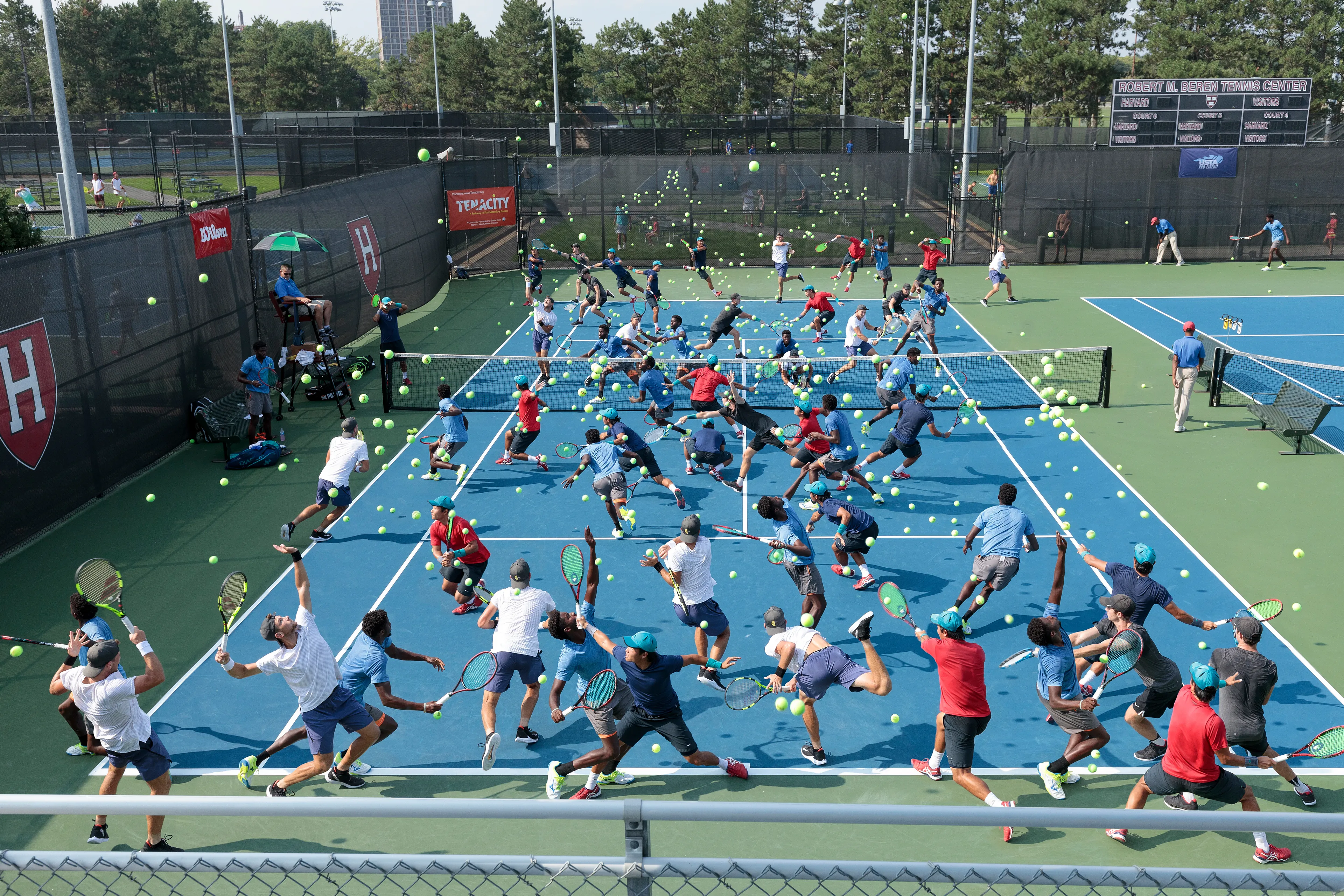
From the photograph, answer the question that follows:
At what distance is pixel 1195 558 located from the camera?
14.3 m

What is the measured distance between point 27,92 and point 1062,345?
9213cm

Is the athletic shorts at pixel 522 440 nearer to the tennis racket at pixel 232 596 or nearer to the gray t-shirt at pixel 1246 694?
the tennis racket at pixel 232 596

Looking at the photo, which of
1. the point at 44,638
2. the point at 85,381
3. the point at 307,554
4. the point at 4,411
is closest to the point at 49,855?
the point at 44,638

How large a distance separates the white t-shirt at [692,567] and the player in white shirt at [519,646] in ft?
4.97

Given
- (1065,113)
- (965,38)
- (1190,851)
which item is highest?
(965,38)

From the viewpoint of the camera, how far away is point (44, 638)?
1262cm

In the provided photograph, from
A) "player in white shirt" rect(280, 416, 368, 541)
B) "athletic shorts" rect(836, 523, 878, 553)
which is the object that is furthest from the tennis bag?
"athletic shorts" rect(836, 523, 878, 553)

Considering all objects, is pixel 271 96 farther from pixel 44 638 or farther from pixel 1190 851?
pixel 1190 851

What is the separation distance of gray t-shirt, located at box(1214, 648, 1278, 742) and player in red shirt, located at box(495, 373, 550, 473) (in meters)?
10.9

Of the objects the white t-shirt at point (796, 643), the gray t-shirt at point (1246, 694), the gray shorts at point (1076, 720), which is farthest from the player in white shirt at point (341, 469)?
the gray t-shirt at point (1246, 694)

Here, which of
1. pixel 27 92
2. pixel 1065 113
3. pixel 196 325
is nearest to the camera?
pixel 196 325

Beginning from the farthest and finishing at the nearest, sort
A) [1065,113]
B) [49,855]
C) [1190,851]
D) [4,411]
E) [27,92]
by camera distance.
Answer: [27,92], [1065,113], [4,411], [1190,851], [49,855]

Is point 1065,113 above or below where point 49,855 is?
above

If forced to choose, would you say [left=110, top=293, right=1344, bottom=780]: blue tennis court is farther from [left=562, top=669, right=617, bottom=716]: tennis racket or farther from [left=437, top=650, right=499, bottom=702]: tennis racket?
[left=562, top=669, right=617, bottom=716]: tennis racket
